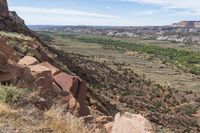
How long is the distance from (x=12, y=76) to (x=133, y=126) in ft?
13.9

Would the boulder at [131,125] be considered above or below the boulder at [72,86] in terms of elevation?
above

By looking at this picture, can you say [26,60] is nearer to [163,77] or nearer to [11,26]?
[11,26]

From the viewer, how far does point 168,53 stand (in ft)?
492

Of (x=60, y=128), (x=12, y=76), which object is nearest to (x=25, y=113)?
(x=60, y=128)

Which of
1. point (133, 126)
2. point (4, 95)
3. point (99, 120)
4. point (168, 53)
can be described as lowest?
point (168, 53)

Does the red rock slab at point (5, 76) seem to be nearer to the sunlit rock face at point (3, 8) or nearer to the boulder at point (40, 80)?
the boulder at point (40, 80)

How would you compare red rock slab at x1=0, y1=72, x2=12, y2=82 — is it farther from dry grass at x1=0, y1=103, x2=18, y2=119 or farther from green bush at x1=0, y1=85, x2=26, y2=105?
dry grass at x1=0, y1=103, x2=18, y2=119

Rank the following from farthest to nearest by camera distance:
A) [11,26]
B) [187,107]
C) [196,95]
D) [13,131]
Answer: [196,95] → [187,107] → [11,26] → [13,131]

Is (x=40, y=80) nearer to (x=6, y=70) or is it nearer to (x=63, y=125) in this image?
(x=6, y=70)

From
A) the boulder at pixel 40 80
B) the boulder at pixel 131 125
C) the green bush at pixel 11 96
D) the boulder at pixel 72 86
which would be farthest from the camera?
the boulder at pixel 72 86

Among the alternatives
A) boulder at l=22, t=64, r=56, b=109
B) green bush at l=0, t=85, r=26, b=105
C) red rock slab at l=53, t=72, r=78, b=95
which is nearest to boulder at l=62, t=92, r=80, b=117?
boulder at l=22, t=64, r=56, b=109

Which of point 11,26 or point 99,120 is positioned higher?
point 11,26

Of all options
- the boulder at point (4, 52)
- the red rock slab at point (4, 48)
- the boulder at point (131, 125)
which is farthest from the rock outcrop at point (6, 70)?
the boulder at point (131, 125)

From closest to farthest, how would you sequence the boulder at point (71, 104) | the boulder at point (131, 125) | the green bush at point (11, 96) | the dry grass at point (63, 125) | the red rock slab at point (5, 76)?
the dry grass at point (63, 125)
the green bush at point (11, 96)
the boulder at point (131, 125)
the red rock slab at point (5, 76)
the boulder at point (71, 104)
